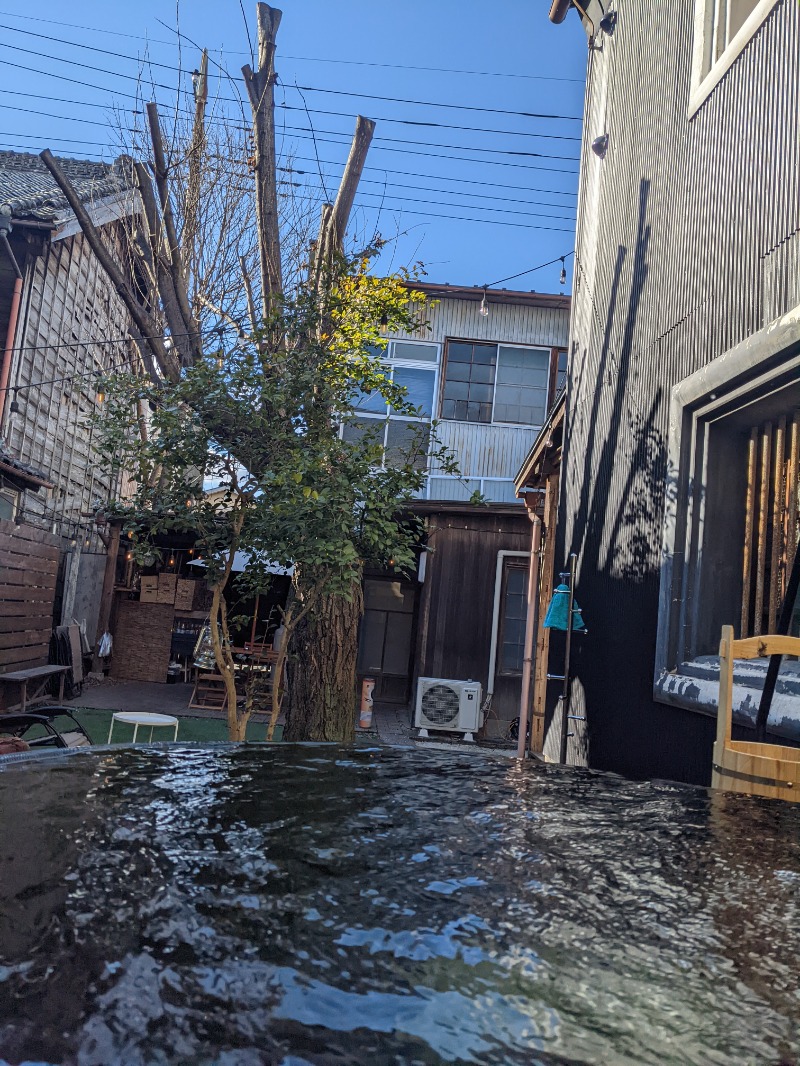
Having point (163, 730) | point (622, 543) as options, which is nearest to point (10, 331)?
point (163, 730)

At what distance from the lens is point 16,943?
109cm

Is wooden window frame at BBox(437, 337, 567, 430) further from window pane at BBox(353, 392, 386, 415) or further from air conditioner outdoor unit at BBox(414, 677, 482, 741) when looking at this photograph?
air conditioner outdoor unit at BBox(414, 677, 482, 741)

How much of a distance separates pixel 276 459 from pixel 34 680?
254 inches

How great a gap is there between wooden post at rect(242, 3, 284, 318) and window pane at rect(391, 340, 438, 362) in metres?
7.56

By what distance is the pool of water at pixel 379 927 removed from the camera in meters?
0.95

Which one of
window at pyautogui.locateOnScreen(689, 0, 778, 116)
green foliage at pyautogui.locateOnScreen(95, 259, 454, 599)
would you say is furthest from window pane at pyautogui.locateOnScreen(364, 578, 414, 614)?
window at pyautogui.locateOnScreen(689, 0, 778, 116)

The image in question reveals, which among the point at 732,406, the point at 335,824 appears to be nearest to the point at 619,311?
the point at 732,406

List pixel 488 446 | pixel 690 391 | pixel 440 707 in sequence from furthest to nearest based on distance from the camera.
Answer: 1. pixel 488 446
2. pixel 440 707
3. pixel 690 391

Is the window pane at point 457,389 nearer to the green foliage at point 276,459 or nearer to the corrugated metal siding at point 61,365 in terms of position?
the corrugated metal siding at point 61,365

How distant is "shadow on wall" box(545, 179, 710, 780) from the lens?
529 cm

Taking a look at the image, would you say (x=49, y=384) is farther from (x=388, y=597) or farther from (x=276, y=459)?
(x=276, y=459)

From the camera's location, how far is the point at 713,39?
17.4ft

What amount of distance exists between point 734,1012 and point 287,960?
594 mm

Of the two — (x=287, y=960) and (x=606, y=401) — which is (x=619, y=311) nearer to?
(x=606, y=401)
